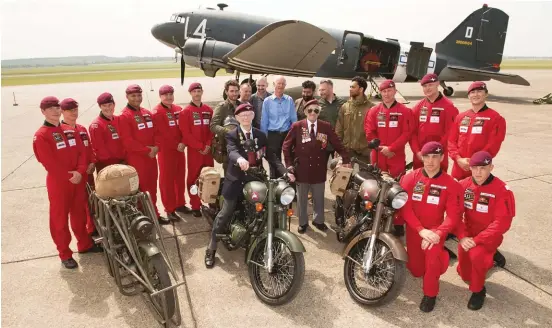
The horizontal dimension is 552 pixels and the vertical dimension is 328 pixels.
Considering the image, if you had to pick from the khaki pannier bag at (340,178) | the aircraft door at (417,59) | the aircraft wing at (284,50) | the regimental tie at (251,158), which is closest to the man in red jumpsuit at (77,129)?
the regimental tie at (251,158)

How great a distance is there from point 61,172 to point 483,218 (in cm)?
492

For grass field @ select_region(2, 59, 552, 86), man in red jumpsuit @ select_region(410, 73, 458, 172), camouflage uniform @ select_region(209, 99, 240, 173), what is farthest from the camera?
grass field @ select_region(2, 59, 552, 86)

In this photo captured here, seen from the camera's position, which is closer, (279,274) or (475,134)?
(279,274)

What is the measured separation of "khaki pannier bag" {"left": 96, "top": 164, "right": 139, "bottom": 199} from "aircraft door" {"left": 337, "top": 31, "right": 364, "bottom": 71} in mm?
15176

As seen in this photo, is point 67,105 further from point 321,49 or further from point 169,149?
point 321,49

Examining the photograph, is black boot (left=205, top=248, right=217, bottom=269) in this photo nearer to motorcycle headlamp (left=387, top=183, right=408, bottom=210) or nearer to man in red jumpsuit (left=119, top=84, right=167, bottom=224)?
man in red jumpsuit (left=119, top=84, right=167, bottom=224)

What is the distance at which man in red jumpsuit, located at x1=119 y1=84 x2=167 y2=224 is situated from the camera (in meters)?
4.92

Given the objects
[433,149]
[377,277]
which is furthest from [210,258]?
[433,149]

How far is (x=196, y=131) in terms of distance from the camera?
549cm

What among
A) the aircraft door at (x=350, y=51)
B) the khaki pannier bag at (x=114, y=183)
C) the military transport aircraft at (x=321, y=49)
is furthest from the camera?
the aircraft door at (x=350, y=51)

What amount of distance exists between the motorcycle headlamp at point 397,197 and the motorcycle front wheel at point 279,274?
109 cm

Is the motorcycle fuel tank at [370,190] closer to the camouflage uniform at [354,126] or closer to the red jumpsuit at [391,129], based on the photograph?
the red jumpsuit at [391,129]

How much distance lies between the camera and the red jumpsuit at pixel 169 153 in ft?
17.8

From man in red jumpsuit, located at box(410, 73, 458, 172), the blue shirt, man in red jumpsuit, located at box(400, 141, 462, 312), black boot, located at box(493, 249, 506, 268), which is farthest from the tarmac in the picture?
the blue shirt
